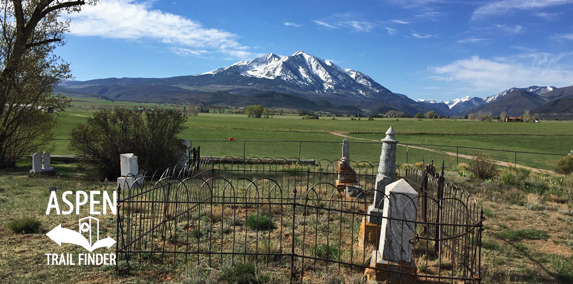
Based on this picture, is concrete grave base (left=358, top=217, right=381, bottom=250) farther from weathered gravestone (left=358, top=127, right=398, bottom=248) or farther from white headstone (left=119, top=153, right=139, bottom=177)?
white headstone (left=119, top=153, right=139, bottom=177)

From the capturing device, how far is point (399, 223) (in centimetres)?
537

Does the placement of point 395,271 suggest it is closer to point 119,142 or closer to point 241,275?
point 241,275

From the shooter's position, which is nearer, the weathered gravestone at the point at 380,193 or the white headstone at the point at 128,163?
the weathered gravestone at the point at 380,193

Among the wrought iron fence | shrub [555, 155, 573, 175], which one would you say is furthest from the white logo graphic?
shrub [555, 155, 573, 175]

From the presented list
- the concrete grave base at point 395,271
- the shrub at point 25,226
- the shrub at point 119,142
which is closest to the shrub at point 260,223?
the concrete grave base at point 395,271

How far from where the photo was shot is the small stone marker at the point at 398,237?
5.34 metres

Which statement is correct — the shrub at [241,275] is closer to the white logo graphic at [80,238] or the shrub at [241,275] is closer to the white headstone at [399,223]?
the white headstone at [399,223]

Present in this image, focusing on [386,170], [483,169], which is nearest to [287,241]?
[386,170]

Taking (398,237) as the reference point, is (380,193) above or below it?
above

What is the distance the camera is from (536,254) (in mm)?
6910

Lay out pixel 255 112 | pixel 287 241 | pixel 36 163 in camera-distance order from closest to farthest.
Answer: pixel 287 241, pixel 36 163, pixel 255 112

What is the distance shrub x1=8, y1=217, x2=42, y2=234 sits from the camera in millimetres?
7191

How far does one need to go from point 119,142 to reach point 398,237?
13.7 m

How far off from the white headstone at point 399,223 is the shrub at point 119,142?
12442 millimetres
